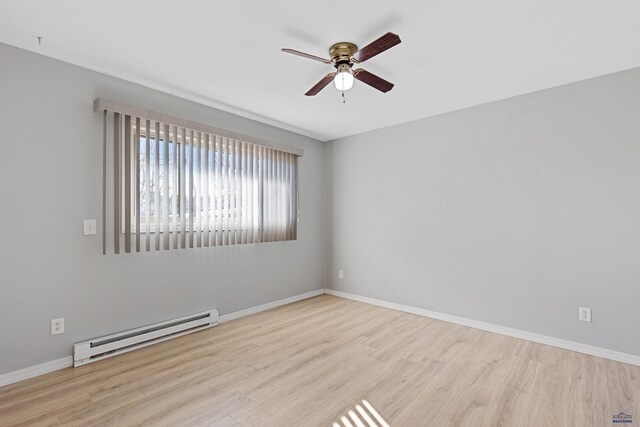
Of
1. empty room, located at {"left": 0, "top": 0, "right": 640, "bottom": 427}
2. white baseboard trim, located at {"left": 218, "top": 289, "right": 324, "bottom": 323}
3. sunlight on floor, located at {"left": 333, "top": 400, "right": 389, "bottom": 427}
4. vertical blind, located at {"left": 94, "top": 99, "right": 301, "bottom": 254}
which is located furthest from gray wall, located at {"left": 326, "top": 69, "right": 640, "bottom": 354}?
sunlight on floor, located at {"left": 333, "top": 400, "right": 389, "bottom": 427}

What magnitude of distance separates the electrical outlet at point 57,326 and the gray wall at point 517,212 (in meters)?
3.37

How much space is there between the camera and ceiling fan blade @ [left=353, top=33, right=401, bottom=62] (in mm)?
1859

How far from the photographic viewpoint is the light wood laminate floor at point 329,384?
1900 millimetres

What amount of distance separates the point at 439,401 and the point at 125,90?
362 cm

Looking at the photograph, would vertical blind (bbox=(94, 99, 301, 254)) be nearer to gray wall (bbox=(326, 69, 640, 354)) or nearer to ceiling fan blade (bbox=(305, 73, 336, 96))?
ceiling fan blade (bbox=(305, 73, 336, 96))

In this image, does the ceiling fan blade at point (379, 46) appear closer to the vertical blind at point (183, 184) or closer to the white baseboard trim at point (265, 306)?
the vertical blind at point (183, 184)

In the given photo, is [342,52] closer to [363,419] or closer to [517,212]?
[517,212]

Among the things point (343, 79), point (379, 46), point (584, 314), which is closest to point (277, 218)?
point (343, 79)

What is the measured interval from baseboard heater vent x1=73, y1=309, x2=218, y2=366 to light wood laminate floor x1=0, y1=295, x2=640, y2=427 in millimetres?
81

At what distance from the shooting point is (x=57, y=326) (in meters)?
2.45

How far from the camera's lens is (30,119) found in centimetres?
236

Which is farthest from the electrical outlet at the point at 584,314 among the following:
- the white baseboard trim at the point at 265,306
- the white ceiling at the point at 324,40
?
the white baseboard trim at the point at 265,306

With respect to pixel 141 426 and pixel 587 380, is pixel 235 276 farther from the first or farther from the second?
pixel 587 380

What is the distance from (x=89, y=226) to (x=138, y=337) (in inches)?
42.3
